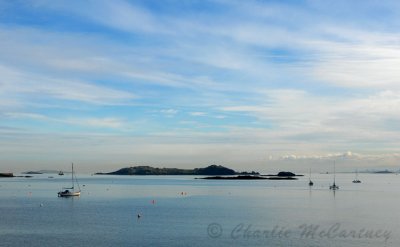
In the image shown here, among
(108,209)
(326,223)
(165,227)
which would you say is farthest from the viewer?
(108,209)

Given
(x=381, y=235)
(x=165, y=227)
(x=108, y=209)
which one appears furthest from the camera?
(x=108, y=209)

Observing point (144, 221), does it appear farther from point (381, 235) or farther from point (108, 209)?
point (381, 235)

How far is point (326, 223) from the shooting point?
262ft

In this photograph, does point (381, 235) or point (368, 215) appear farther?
point (368, 215)

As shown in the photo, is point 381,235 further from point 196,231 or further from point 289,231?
point 196,231

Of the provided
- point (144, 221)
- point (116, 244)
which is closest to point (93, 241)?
point (116, 244)

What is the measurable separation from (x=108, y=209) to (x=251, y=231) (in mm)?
44504

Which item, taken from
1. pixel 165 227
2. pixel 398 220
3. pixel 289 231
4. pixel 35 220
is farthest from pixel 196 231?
pixel 398 220

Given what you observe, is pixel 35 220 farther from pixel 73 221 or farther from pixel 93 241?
pixel 93 241

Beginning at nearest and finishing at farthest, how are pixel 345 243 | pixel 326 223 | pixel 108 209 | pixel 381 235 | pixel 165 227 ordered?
1. pixel 345 243
2. pixel 381 235
3. pixel 165 227
4. pixel 326 223
5. pixel 108 209

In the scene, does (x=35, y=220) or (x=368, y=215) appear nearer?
(x=35, y=220)

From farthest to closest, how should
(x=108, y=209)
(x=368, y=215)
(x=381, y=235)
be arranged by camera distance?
(x=108, y=209), (x=368, y=215), (x=381, y=235)

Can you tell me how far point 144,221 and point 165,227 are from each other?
30.3 ft

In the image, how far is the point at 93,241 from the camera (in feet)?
205
